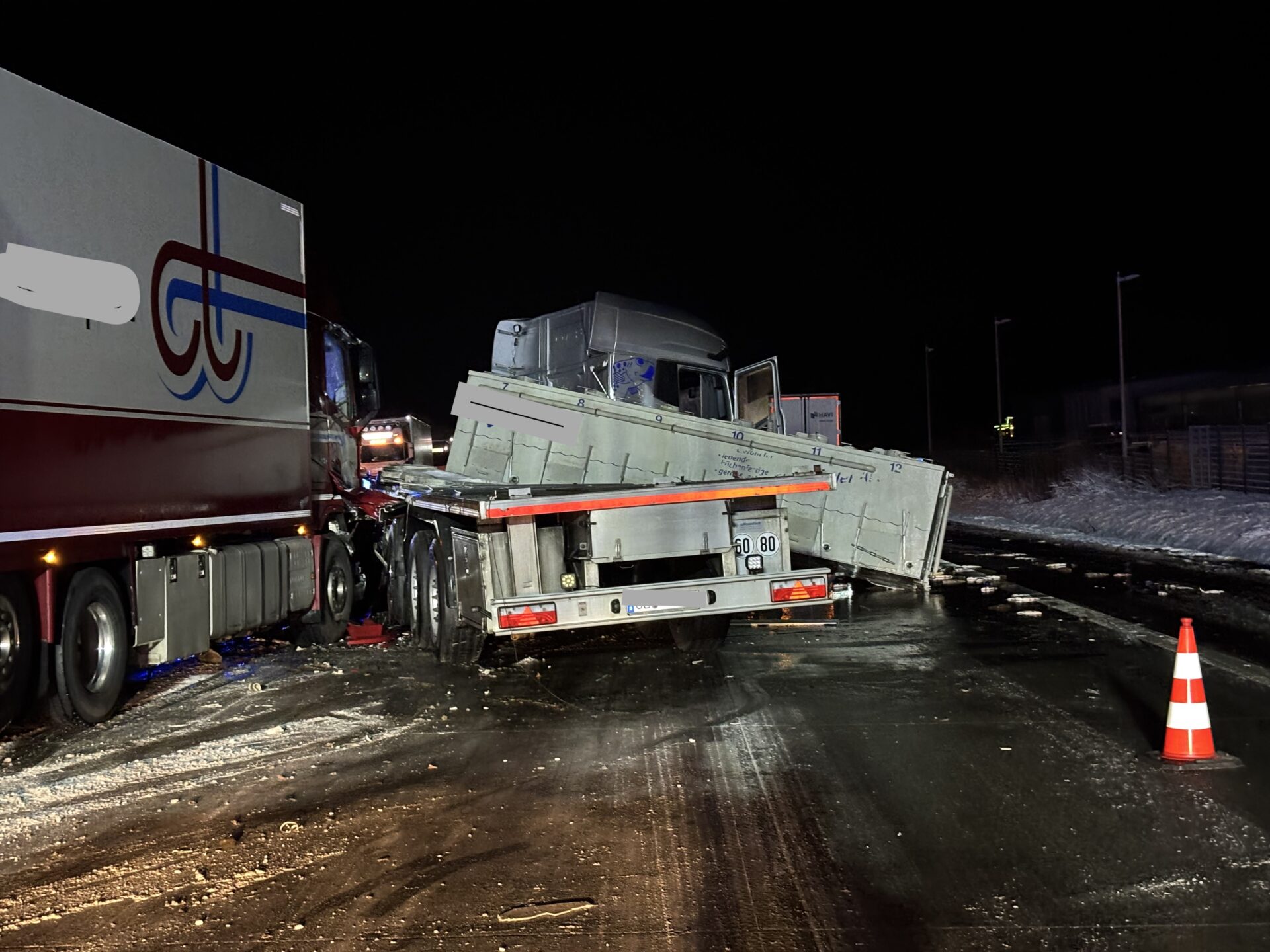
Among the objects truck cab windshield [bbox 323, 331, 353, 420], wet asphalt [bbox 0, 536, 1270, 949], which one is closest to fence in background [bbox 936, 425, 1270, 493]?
wet asphalt [bbox 0, 536, 1270, 949]

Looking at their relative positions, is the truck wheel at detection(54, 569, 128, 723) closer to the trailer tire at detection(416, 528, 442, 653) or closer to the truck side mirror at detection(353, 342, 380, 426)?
the trailer tire at detection(416, 528, 442, 653)

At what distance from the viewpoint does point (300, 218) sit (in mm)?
10297

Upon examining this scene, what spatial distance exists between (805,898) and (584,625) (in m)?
4.02

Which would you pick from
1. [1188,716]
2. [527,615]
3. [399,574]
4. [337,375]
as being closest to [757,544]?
[527,615]

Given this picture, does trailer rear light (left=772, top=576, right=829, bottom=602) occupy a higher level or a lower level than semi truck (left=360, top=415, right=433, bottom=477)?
lower

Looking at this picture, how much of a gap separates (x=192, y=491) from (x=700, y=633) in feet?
14.6

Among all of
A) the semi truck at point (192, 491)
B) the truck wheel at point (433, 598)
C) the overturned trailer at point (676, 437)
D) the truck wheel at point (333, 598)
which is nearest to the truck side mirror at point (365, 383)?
the overturned trailer at point (676, 437)

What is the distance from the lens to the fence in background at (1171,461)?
26.5m

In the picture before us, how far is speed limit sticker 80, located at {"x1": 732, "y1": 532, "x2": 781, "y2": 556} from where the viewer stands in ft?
28.9

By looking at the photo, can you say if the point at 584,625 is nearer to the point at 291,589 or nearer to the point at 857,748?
the point at 857,748

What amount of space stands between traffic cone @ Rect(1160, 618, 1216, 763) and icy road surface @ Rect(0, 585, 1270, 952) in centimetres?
22

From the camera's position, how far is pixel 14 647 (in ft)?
22.4

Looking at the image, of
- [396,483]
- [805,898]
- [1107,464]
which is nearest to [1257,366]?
[1107,464]

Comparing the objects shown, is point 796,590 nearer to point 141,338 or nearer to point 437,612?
point 437,612
